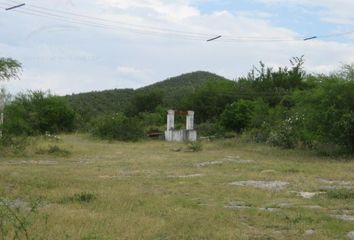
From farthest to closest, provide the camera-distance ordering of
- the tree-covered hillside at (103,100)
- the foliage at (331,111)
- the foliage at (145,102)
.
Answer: the tree-covered hillside at (103,100) < the foliage at (145,102) < the foliage at (331,111)

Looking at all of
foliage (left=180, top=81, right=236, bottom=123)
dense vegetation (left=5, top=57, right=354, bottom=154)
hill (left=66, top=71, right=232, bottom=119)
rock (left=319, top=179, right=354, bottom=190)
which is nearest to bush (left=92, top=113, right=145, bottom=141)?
dense vegetation (left=5, top=57, right=354, bottom=154)

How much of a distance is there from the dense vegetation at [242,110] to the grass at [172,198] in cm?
320

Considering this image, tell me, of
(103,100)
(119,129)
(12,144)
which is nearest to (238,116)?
(119,129)

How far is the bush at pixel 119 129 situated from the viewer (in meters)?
40.5

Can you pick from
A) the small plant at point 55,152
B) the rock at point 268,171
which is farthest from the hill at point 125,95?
the rock at point 268,171

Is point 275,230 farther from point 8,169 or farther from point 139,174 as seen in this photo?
point 8,169

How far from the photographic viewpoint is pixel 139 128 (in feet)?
137

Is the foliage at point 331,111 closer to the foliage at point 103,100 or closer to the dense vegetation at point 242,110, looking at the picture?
the dense vegetation at point 242,110

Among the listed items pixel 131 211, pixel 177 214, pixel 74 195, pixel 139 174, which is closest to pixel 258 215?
pixel 177 214

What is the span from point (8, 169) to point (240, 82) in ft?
146

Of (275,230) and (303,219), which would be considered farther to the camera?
(303,219)

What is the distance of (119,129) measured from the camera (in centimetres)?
4053

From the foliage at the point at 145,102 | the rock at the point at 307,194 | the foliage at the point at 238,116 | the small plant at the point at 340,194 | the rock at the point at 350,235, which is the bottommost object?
the rock at the point at 307,194

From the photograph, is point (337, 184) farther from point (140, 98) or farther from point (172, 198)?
point (140, 98)
